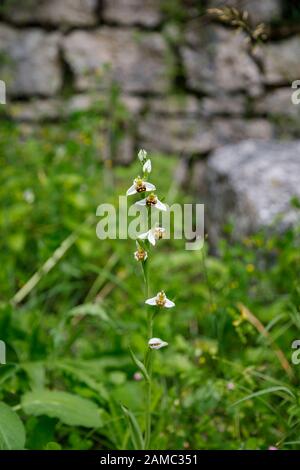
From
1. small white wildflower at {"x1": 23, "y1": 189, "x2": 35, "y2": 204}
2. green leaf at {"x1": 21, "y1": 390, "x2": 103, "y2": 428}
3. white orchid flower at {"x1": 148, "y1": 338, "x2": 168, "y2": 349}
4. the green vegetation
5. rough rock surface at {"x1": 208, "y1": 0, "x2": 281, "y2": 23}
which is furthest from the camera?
rough rock surface at {"x1": 208, "y1": 0, "x2": 281, "y2": 23}

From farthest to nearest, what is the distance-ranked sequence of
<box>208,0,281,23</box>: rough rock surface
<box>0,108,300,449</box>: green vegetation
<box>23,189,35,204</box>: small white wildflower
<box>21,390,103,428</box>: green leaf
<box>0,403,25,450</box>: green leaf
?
<box>208,0,281,23</box>: rough rock surface < <box>23,189,35,204</box>: small white wildflower < <box>0,108,300,449</box>: green vegetation < <box>21,390,103,428</box>: green leaf < <box>0,403,25,450</box>: green leaf

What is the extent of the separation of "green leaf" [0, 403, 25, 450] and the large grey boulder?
1.42 m

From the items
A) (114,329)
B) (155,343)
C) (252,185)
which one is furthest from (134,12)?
(155,343)

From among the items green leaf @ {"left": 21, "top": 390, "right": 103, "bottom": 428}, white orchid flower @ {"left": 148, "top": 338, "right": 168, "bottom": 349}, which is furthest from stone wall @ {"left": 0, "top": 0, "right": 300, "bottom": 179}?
white orchid flower @ {"left": 148, "top": 338, "right": 168, "bottom": 349}

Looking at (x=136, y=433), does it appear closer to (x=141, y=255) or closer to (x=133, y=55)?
(x=141, y=255)

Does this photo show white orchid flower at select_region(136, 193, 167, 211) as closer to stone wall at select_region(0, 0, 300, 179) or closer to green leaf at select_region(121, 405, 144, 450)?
green leaf at select_region(121, 405, 144, 450)

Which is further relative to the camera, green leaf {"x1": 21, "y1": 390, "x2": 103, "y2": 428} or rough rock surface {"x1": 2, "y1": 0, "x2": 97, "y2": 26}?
rough rock surface {"x1": 2, "y1": 0, "x2": 97, "y2": 26}

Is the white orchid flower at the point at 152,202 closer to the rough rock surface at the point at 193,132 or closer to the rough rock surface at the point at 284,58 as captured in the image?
the rough rock surface at the point at 193,132

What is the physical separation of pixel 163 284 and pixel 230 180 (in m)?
1.01

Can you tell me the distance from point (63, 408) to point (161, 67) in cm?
282

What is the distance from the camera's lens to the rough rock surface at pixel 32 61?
3703 mm

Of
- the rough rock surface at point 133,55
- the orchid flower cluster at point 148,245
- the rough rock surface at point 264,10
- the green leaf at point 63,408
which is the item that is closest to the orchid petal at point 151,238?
the orchid flower cluster at point 148,245

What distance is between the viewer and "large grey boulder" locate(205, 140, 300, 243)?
8.99ft
